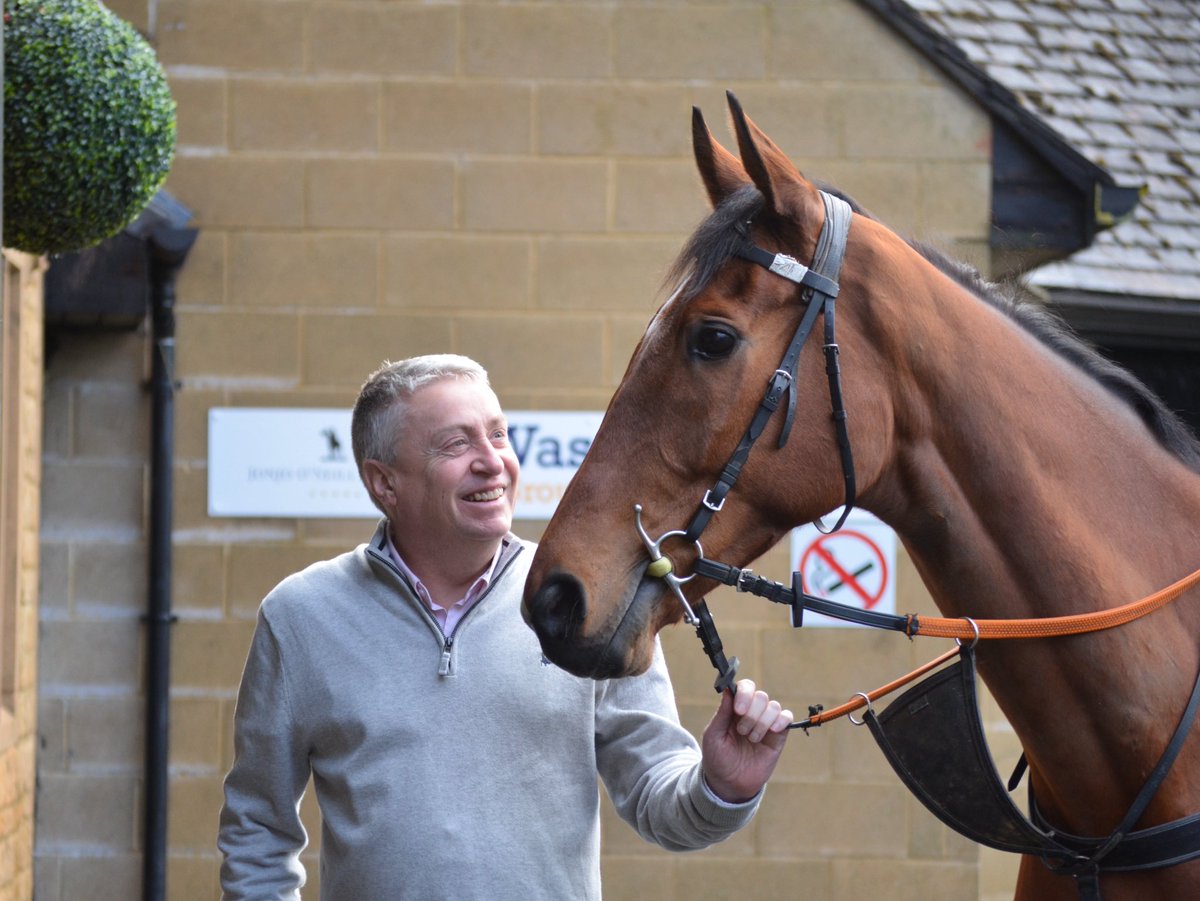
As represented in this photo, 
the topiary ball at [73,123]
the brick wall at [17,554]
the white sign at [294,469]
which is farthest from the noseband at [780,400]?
the white sign at [294,469]

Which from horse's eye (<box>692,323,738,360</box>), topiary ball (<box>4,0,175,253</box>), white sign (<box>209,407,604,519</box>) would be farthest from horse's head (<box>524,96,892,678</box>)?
white sign (<box>209,407,604,519</box>)

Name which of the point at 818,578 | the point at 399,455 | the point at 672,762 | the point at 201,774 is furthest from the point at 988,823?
the point at 201,774

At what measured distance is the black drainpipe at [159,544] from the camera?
16.6 feet

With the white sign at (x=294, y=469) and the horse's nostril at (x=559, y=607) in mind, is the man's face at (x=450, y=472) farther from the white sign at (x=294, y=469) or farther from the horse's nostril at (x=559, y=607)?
the white sign at (x=294, y=469)

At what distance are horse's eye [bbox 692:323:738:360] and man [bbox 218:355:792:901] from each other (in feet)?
1.67

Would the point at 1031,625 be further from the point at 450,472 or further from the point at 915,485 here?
the point at 450,472

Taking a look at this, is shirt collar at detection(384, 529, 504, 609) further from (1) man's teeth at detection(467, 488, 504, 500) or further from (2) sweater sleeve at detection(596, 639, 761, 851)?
(2) sweater sleeve at detection(596, 639, 761, 851)

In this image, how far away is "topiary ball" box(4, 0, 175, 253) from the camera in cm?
307

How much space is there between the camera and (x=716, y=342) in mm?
1998

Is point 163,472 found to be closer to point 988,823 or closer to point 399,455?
point 399,455

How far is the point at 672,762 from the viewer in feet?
7.54

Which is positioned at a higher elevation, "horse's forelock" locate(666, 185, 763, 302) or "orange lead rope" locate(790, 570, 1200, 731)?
→ "horse's forelock" locate(666, 185, 763, 302)

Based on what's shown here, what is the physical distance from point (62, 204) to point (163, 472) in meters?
2.14

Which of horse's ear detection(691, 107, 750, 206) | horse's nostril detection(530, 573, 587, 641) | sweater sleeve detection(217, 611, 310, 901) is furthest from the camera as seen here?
sweater sleeve detection(217, 611, 310, 901)
